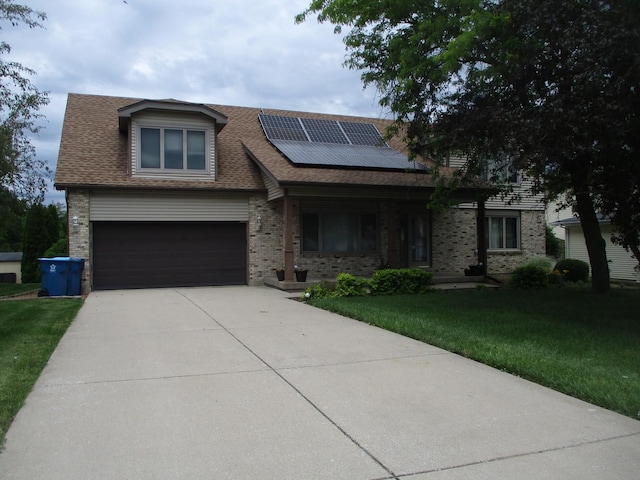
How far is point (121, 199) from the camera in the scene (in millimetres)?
16172

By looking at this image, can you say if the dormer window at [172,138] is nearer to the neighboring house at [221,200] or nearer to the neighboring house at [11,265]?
the neighboring house at [221,200]

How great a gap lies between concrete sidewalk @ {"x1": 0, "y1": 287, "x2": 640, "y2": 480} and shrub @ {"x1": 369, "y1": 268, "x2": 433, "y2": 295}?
6697mm

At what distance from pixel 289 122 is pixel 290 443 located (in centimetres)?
1802

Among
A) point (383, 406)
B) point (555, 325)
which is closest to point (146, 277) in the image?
point (555, 325)

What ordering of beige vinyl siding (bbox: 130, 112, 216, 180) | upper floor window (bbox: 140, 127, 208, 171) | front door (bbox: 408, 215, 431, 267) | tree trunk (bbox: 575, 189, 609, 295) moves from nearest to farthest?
tree trunk (bbox: 575, 189, 609, 295)
beige vinyl siding (bbox: 130, 112, 216, 180)
upper floor window (bbox: 140, 127, 208, 171)
front door (bbox: 408, 215, 431, 267)

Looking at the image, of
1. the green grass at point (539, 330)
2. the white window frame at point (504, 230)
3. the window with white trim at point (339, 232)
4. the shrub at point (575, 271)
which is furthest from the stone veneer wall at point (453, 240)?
the green grass at point (539, 330)

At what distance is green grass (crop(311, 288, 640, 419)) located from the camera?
5914 mm

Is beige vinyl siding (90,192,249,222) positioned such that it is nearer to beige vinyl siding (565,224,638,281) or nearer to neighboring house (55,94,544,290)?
neighboring house (55,94,544,290)

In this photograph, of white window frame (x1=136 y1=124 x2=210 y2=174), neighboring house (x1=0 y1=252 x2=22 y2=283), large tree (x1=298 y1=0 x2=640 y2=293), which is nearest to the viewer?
large tree (x1=298 y1=0 x2=640 y2=293)

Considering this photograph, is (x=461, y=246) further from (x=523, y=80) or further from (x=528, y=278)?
(x=523, y=80)

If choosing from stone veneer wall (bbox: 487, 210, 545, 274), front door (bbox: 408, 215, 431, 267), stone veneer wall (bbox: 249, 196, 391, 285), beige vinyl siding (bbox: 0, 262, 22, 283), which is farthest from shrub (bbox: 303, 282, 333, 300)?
beige vinyl siding (bbox: 0, 262, 22, 283)

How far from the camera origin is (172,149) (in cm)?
1702

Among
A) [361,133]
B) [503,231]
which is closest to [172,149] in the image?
[361,133]

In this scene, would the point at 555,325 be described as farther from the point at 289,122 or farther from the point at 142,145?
the point at 289,122
